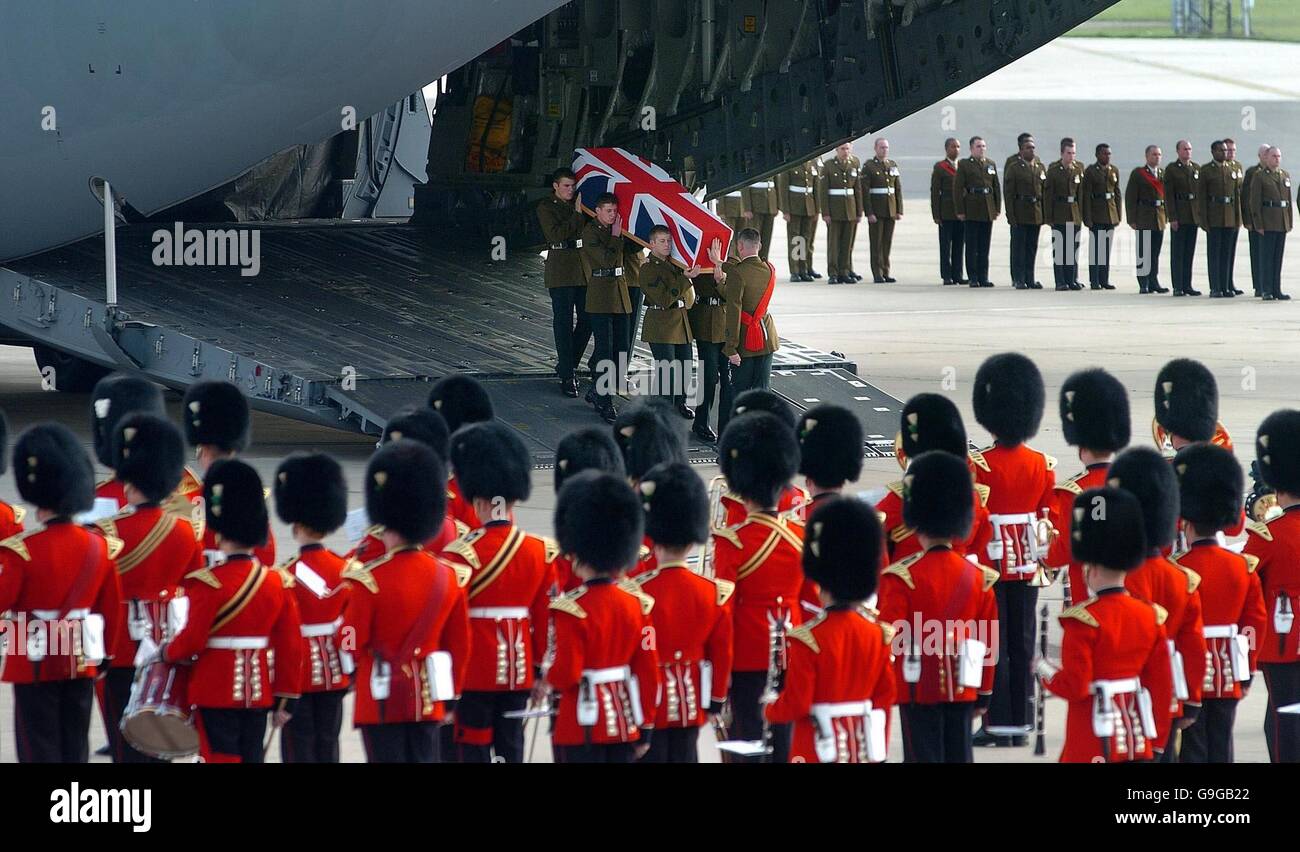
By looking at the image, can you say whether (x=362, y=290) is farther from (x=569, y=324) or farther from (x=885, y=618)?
(x=885, y=618)

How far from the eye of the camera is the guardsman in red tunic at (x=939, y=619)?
745 centimetres

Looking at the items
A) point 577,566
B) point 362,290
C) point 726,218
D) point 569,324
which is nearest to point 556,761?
point 577,566

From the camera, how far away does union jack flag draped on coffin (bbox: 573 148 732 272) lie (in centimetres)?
1510

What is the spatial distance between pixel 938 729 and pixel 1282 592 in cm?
144

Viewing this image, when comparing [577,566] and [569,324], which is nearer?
[577,566]

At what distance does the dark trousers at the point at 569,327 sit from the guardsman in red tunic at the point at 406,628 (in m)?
8.16

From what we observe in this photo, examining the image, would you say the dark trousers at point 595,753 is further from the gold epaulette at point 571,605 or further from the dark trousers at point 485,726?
the dark trousers at point 485,726

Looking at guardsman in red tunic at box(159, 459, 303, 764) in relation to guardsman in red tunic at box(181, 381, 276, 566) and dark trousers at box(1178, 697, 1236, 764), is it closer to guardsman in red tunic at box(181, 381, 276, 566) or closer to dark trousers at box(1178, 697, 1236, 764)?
guardsman in red tunic at box(181, 381, 276, 566)

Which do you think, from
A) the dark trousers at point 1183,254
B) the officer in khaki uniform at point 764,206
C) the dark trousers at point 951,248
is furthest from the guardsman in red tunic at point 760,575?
the officer in khaki uniform at point 764,206

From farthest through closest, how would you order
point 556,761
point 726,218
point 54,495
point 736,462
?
point 726,218 < point 736,462 < point 54,495 < point 556,761

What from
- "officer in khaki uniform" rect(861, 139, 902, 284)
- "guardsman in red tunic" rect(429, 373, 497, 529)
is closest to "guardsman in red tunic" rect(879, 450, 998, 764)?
"guardsman in red tunic" rect(429, 373, 497, 529)

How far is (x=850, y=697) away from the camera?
6.75 m

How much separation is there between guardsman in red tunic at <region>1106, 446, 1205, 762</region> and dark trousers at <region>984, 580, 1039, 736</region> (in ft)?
4.22
